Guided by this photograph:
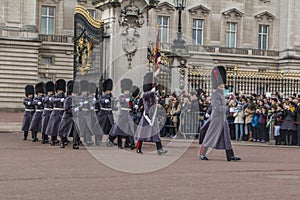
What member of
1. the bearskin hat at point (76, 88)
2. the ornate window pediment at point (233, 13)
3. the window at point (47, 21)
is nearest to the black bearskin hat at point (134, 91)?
the bearskin hat at point (76, 88)

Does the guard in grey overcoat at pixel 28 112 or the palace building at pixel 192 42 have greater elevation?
the palace building at pixel 192 42

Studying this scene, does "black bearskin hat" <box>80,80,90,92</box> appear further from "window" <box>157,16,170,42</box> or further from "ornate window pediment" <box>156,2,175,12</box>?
"ornate window pediment" <box>156,2,175,12</box>

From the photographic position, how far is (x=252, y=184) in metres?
10.2

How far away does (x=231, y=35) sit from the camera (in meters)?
51.8

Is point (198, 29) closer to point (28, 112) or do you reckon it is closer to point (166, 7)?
point (166, 7)

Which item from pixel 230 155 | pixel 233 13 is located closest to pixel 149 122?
pixel 230 155

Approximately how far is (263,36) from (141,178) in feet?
143

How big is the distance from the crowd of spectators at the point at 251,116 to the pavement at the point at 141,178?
5042 mm

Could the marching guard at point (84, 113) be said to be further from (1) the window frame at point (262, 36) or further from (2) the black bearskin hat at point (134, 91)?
(1) the window frame at point (262, 36)

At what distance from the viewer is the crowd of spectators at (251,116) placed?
20547mm

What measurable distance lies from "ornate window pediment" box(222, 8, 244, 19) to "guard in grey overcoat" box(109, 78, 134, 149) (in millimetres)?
36102

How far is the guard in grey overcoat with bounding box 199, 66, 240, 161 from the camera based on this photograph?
13.8 m

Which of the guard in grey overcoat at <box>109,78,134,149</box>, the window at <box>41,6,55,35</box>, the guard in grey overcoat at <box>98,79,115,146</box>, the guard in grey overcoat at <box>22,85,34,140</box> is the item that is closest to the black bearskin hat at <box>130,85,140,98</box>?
the guard in grey overcoat at <box>109,78,134,149</box>

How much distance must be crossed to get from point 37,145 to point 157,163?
5.15 metres
